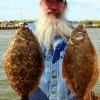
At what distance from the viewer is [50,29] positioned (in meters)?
4.89

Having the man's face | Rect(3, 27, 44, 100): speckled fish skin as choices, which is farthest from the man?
Rect(3, 27, 44, 100): speckled fish skin

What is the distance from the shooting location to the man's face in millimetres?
4688

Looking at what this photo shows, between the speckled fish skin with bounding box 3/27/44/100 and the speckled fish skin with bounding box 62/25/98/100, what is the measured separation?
0.81 feet

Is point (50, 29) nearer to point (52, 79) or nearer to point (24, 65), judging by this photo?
point (52, 79)

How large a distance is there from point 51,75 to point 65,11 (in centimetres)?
69

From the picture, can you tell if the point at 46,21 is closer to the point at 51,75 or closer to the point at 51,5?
the point at 51,5

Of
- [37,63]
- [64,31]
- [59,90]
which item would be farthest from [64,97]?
[37,63]

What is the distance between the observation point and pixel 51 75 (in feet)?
15.8

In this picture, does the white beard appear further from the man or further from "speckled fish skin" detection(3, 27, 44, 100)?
"speckled fish skin" detection(3, 27, 44, 100)

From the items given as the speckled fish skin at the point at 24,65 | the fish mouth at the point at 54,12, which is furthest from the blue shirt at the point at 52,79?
the speckled fish skin at the point at 24,65

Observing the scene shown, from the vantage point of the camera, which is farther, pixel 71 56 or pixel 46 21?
pixel 46 21

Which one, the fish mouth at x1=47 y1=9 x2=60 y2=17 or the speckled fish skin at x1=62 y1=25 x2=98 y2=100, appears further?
the fish mouth at x1=47 y1=9 x2=60 y2=17

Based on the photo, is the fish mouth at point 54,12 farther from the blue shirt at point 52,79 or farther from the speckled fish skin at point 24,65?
the speckled fish skin at point 24,65

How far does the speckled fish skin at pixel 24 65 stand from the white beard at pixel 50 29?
895mm
